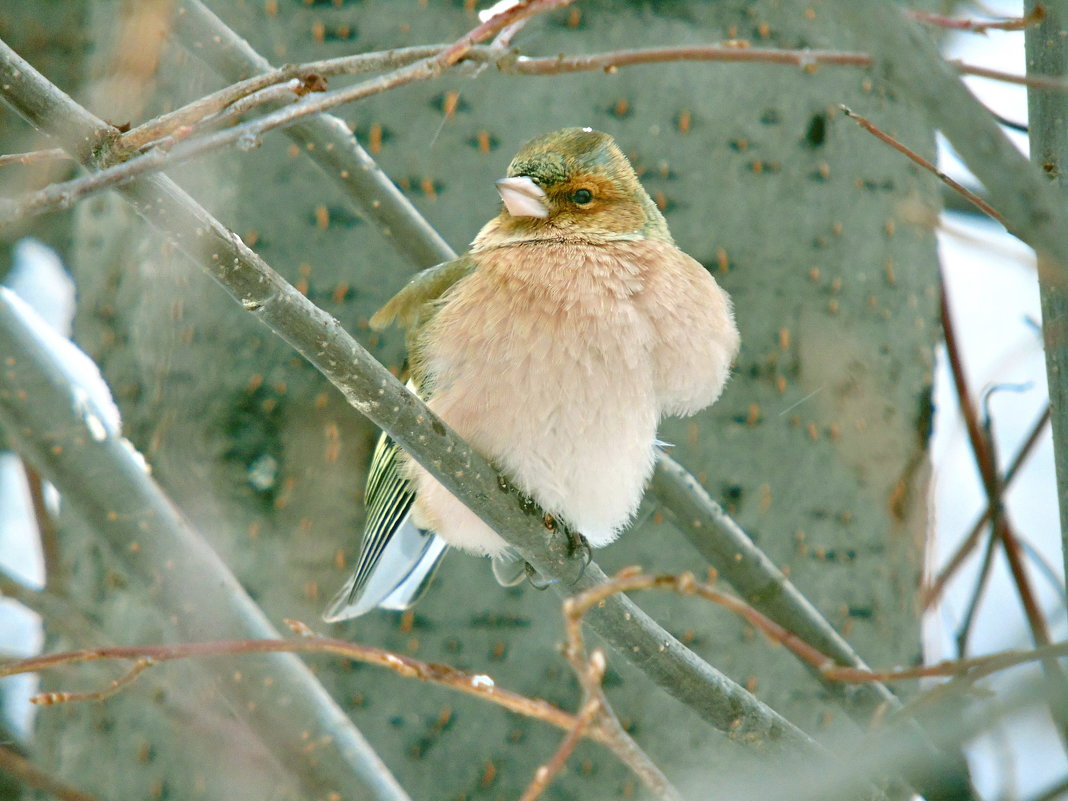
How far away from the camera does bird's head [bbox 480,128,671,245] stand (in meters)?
2.60

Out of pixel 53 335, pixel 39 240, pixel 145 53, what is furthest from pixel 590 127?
pixel 39 240

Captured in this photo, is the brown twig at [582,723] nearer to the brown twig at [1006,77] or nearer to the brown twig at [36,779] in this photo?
the brown twig at [1006,77]

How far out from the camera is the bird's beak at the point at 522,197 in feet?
8.22

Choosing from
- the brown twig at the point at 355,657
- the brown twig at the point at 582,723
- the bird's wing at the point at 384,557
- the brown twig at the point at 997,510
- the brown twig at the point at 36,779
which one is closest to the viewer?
the brown twig at the point at 582,723

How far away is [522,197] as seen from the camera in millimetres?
2537

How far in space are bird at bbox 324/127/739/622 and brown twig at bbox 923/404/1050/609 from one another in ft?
3.02

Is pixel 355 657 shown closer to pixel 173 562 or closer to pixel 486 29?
pixel 486 29

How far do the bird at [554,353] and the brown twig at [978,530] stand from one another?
0.92m

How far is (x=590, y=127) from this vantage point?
2812 millimetres

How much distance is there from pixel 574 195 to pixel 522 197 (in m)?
0.18

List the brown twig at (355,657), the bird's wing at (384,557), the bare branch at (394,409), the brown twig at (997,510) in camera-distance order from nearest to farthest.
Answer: the brown twig at (355,657) → the bare branch at (394,409) → the bird's wing at (384,557) → the brown twig at (997,510)

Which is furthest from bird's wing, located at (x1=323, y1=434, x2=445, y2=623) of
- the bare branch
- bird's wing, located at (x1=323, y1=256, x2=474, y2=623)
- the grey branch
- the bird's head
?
the bird's head

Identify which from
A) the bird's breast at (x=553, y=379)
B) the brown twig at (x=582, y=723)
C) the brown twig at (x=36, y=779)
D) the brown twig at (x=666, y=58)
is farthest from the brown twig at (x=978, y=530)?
the brown twig at (x=36, y=779)

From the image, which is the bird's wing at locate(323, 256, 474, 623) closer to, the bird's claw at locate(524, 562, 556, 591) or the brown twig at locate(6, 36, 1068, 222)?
the bird's claw at locate(524, 562, 556, 591)
